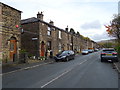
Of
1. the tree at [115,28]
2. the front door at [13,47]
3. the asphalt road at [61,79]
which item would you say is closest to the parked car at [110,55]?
the asphalt road at [61,79]

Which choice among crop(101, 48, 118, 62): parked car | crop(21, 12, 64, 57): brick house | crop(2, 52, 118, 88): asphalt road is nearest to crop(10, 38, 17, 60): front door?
crop(21, 12, 64, 57): brick house

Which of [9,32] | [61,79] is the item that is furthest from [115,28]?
[61,79]

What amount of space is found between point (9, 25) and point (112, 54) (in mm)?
13009

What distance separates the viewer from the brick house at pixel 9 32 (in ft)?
46.9

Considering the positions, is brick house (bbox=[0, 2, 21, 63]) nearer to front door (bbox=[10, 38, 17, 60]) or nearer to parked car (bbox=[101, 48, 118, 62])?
front door (bbox=[10, 38, 17, 60])

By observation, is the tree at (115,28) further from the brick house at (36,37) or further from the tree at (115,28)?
the brick house at (36,37)

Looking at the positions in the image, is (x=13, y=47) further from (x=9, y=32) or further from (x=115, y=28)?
(x=115, y=28)

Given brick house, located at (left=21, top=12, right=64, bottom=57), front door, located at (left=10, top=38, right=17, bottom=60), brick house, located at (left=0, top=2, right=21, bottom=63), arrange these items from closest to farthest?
1. brick house, located at (left=0, top=2, right=21, bottom=63)
2. front door, located at (left=10, top=38, right=17, bottom=60)
3. brick house, located at (left=21, top=12, right=64, bottom=57)

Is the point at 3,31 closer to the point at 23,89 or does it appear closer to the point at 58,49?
the point at 23,89

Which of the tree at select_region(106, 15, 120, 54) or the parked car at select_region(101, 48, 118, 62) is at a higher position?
the tree at select_region(106, 15, 120, 54)

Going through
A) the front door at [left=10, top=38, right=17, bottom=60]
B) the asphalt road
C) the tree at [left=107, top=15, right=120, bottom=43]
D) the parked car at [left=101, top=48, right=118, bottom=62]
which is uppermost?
the tree at [left=107, top=15, right=120, bottom=43]

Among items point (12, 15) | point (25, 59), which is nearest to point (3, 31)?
point (12, 15)

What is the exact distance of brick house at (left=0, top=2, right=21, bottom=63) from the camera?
14281 mm

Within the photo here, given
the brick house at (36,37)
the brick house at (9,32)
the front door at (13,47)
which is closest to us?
the brick house at (9,32)
